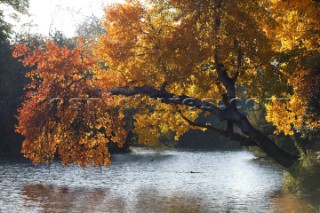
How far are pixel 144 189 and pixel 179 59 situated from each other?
957 centimetres

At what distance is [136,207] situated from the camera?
842 inches

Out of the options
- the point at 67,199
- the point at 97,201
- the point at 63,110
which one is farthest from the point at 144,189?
Result: the point at 63,110

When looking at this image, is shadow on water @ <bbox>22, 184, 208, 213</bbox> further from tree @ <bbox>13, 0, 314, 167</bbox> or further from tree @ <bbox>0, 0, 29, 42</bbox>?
tree @ <bbox>0, 0, 29, 42</bbox>

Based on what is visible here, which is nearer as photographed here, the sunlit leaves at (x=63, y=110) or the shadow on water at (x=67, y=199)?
the sunlit leaves at (x=63, y=110)

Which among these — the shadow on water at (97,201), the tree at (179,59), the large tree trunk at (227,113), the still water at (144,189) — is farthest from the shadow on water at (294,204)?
the shadow on water at (97,201)

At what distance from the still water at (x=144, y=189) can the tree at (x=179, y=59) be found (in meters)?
2.26

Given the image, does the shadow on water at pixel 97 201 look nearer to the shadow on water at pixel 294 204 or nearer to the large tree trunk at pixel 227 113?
the shadow on water at pixel 294 204

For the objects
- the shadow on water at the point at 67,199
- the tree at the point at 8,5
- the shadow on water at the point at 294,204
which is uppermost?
the tree at the point at 8,5

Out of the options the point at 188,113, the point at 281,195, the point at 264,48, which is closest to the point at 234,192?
the point at 281,195

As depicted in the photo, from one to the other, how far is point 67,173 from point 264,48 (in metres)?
18.6

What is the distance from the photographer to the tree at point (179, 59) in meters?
20.3

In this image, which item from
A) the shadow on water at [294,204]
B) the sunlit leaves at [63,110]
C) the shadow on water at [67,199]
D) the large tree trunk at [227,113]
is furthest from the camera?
the large tree trunk at [227,113]

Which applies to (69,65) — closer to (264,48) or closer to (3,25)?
(264,48)

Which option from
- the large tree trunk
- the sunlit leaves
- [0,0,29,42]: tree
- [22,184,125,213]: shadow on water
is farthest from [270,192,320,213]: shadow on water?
[0,0,29,42]: tree
